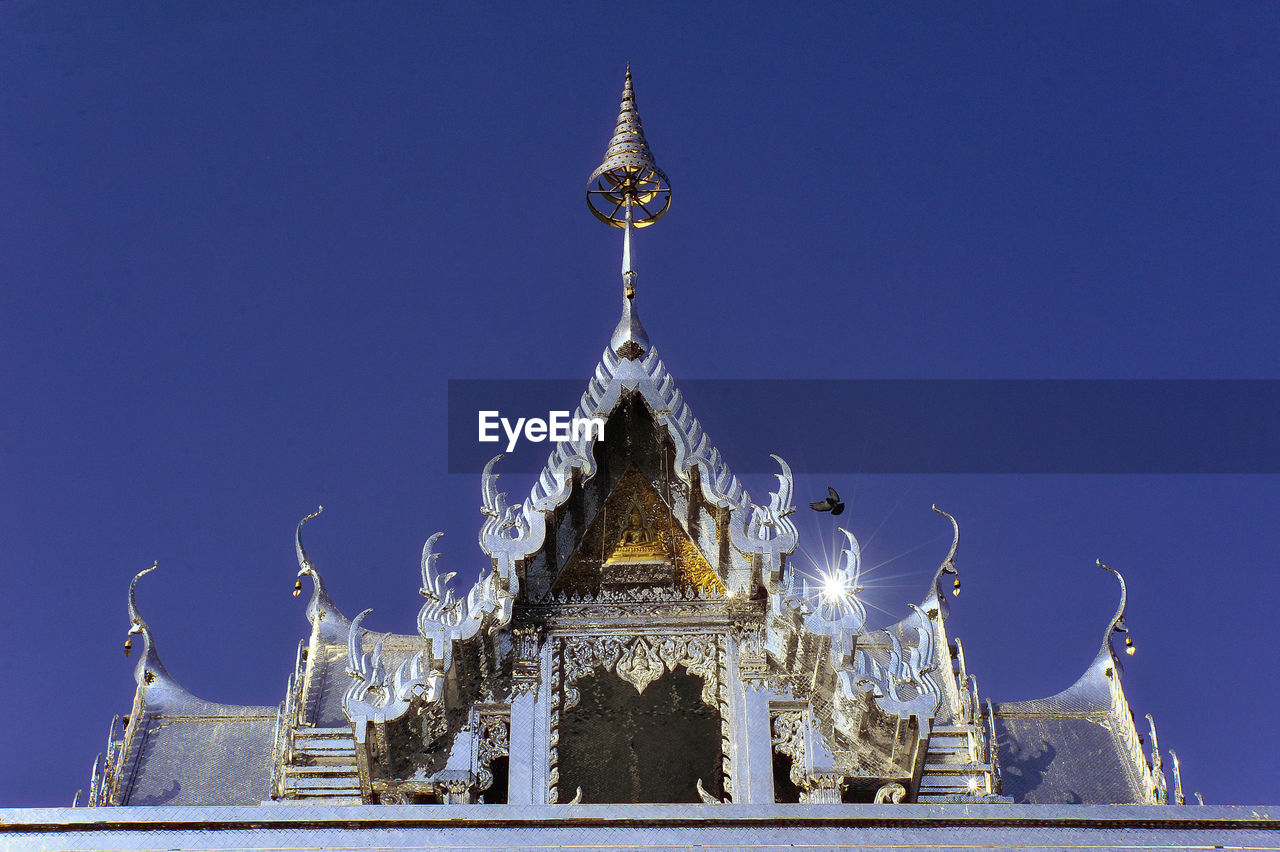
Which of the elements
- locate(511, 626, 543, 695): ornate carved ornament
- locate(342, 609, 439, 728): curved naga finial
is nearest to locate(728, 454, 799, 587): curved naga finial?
locate(511, 626, 543, 695): ornate carved ornament

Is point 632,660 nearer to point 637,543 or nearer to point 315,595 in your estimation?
point 637,543

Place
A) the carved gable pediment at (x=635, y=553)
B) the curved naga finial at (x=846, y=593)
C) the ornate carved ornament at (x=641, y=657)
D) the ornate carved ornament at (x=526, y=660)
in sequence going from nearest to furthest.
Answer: the curved naga finial at (x=846, y=593)
the ornate carved ornament at (x=526, y=660)
the ornate carved ornament at (x=641, y=657)
the carved gable pediment at (x=635, y=553)

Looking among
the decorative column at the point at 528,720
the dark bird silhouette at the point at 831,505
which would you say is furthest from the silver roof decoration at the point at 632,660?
the dark bird silhouette at the point at 831,505

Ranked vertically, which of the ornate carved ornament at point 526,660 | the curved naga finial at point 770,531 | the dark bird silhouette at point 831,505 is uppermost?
the dark bird silhouette at point 831,505

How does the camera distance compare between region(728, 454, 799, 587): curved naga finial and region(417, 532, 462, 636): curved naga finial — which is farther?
region(728, 454, 799, 587): curved naga finial

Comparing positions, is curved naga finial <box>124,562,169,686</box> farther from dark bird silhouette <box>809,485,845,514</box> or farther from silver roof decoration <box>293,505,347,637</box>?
dark bird silhouette <box>809,485,845,514</box>

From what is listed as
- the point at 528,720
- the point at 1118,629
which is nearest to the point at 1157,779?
the point at 1118,629

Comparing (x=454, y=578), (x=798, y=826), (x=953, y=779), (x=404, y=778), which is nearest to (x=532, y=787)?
(x=404, y=778)

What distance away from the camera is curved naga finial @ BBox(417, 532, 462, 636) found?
31.4 feet

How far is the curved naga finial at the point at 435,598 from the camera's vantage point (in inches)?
377

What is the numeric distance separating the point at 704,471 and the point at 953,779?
333cm

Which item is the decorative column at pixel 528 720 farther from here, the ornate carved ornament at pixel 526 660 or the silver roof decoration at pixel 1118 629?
the silver roof decoration at pixel 1118 629

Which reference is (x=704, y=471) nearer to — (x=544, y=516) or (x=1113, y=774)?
(x=544, y=516)

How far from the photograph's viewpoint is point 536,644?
10.4 m
